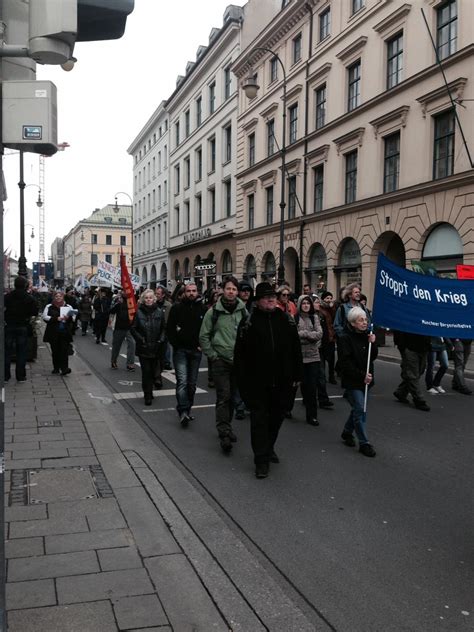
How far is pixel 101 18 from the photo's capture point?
2340 millimetres

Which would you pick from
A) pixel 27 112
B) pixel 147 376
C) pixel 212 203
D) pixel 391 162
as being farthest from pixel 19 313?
pixel 212 203

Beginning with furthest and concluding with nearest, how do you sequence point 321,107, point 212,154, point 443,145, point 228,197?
point 212,154 < point 228,197 < point 321,107 < point 443,145

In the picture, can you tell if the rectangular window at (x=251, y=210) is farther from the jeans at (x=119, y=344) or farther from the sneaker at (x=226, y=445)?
the sneaker at (x=226, y=445)

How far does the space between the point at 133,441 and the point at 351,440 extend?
239cm

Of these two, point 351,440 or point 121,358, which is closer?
point 351,440

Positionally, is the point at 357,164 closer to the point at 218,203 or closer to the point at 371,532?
the point at 218,203

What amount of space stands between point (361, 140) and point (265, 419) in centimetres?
2075

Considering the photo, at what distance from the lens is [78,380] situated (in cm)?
1048

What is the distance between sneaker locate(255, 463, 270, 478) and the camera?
203 inches

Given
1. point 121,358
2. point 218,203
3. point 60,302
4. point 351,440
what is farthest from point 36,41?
point 218,203

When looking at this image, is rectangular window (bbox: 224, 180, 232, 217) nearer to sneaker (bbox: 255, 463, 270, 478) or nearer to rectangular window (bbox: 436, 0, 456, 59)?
rectangular window (bbox: 436, 0, 456, 59)

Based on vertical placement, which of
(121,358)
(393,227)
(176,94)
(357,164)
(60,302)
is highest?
(176,94)

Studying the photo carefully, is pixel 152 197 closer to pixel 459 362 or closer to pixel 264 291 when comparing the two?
pixel 459 362

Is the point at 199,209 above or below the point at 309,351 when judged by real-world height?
above
